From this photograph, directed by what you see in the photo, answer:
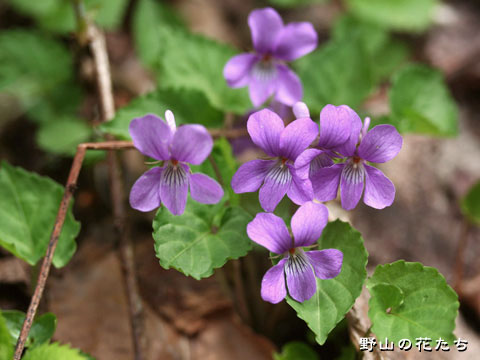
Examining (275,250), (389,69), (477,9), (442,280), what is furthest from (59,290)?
(477,9)

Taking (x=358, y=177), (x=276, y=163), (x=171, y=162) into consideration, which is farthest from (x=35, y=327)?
(x=358, y=177)

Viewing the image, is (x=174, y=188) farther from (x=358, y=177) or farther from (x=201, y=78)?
(x=201, y=78)

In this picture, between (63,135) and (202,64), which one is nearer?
(202,64)

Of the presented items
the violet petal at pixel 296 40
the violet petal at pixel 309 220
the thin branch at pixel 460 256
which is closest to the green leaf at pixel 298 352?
the violet petal at pixel 309 220

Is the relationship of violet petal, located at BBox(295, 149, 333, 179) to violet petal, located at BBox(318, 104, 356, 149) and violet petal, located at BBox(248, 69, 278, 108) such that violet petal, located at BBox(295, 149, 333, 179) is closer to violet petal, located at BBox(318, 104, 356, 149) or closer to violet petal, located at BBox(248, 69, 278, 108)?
violet petal, located at BBox(318, 104, 356, 149)

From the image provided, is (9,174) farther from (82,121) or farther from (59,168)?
(82,121)

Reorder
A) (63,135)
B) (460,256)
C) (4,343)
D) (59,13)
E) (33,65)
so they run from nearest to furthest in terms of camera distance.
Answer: (4,343) < (460,256) < (63,135) < (33,65) < (59,13)

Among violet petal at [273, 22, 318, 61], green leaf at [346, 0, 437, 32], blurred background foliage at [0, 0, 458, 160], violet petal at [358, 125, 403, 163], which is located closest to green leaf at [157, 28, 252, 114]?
blurred background foliage at [0, 0, 458, 160]
